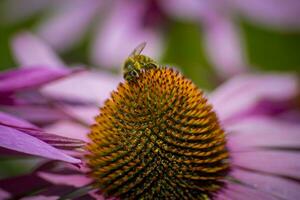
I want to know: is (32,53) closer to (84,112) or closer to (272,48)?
(84,112)

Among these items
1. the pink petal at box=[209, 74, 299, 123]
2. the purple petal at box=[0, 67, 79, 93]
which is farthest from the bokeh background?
the purple petal at box=[0, 67, 79, 93]

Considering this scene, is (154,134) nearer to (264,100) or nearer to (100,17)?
(264,100)

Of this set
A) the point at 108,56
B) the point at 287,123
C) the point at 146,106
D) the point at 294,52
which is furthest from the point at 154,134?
the point at 294,52

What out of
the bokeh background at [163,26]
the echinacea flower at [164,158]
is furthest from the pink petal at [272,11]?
the echinacea flower at [164,158]

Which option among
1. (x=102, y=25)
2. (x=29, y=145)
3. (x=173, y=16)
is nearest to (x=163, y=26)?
(x=173, y=16)

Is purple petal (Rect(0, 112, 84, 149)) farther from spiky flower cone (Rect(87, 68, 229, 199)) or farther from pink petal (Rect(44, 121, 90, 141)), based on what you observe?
pink petal (Rect(44, 121, 90, 141))
